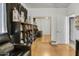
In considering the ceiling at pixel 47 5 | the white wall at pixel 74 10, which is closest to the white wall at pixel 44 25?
the ceiling at pixel 47 5

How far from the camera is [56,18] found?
3.03 metres

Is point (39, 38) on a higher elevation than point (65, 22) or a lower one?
lower

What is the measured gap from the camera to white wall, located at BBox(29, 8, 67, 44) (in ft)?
9.72

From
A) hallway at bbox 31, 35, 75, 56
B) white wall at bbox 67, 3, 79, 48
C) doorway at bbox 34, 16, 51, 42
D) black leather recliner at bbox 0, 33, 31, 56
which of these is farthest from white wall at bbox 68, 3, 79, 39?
black leather recliner at bbox 0, 33, 31, 56

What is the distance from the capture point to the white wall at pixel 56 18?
2.96 metres

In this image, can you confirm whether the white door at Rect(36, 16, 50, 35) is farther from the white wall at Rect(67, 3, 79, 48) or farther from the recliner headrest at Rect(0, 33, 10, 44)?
the recliner headrest at Rect(0, 33, 10, 44)

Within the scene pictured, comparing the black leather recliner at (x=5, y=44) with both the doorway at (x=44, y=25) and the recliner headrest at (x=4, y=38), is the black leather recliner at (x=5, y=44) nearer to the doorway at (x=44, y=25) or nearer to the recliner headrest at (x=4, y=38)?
the recliner headrest at (x=4, y=38)

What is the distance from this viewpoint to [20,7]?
2873 millimetres

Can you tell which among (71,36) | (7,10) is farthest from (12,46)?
(71,36)

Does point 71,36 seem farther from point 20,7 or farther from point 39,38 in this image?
point 20,7

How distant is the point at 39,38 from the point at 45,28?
0.75 feet

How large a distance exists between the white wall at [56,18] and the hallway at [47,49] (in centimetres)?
13

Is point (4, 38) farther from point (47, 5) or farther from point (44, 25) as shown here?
point (47, 5)

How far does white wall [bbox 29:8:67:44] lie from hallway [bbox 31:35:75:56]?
13cm
